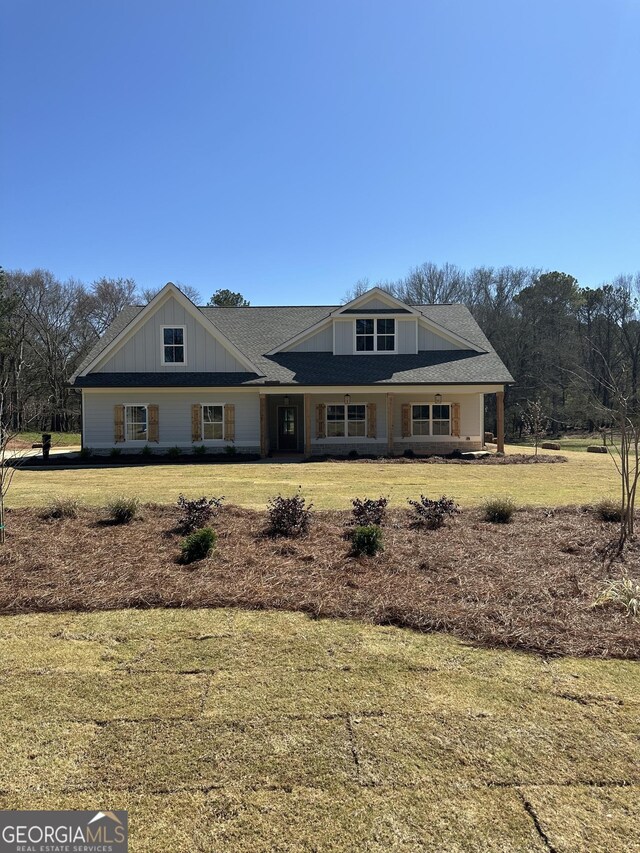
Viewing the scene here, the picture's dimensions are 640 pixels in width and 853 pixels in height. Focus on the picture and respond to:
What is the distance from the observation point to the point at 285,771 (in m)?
2.47

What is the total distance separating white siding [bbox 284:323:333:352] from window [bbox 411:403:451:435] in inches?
186

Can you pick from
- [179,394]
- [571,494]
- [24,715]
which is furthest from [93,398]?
[24,715]

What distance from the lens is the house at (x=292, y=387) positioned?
20531mm

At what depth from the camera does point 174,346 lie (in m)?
21.4

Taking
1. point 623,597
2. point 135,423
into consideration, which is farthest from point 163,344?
point 623,597

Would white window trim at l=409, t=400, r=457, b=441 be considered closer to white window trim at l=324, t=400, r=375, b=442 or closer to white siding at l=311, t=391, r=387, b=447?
white siding at l=311, t=391, r=387, b=447

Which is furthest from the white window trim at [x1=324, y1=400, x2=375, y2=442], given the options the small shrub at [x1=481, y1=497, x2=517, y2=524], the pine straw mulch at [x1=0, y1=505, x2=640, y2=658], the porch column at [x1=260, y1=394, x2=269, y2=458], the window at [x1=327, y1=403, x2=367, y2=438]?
the pine straw mulch at [x1=0, y1=505, x2=640, y2=658]

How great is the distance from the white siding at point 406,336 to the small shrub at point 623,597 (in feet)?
61.6

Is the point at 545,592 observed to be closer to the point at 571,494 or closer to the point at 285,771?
the point at 285,771

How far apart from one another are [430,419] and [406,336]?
12.7ft

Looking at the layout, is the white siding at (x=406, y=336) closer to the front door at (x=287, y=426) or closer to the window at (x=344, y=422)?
the window at (x=344, y=422)

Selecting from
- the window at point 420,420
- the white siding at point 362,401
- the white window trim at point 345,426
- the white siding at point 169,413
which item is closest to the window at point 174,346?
the white siding at point 169,413

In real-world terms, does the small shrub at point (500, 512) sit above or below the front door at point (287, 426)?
below

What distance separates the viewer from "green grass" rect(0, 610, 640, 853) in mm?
2168
